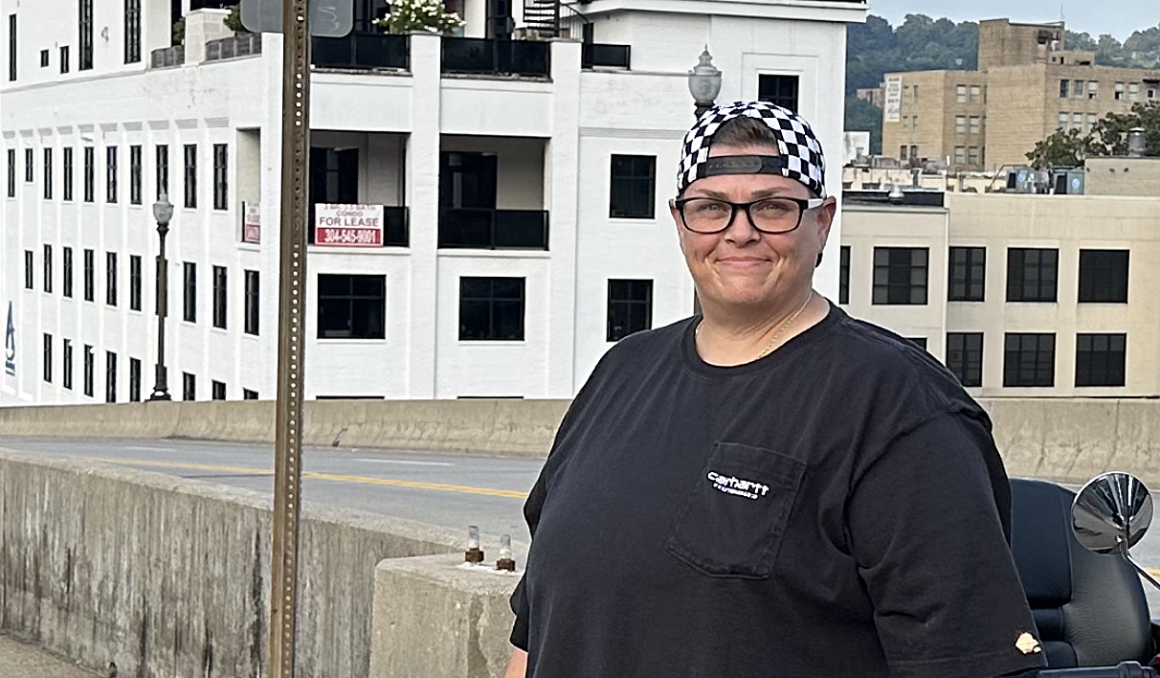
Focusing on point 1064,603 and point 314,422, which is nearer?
point 1064,603

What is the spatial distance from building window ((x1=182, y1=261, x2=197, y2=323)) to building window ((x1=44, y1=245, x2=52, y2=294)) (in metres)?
16.3

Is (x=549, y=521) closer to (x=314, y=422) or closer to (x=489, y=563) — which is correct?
(x=489, y=563)

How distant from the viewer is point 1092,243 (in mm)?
71500

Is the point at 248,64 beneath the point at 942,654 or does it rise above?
above

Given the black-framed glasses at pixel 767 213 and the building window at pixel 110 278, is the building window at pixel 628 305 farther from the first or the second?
the black-framed glasses at pixel 767 213

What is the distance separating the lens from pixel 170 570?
30.2ft

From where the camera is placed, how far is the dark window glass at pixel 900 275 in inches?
2702

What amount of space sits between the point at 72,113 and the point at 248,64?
18.8 metres

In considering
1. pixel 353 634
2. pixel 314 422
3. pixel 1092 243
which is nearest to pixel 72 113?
pixel 1092 243

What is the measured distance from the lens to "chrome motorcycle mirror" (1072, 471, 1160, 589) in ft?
12.0

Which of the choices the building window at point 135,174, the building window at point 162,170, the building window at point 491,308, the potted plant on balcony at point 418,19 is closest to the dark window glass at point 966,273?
the building window at point 491,308

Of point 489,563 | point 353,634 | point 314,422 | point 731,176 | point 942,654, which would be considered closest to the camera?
point 942,654

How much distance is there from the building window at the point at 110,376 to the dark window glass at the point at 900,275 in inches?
996

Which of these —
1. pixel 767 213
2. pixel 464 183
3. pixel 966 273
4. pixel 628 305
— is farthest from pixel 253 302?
pixel 767 213
